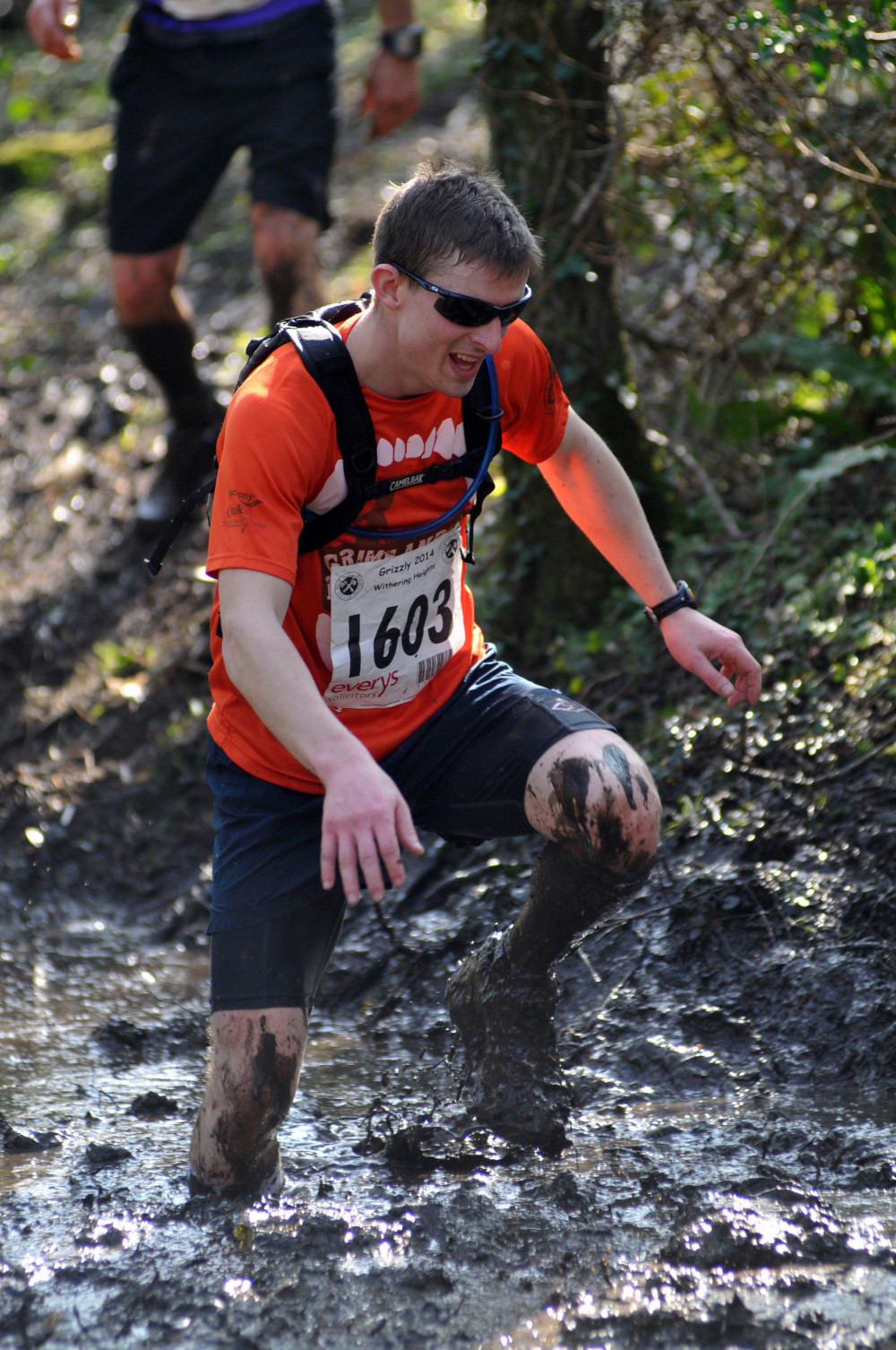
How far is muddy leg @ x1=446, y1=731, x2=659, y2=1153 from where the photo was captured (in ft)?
9.34

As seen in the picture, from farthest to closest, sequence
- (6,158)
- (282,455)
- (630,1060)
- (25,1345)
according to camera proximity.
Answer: (6,158)
(630,1060)
(282,455)
(25,1345)

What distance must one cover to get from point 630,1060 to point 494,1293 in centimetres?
111

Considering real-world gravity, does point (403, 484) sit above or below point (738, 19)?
below

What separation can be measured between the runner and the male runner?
103 inches

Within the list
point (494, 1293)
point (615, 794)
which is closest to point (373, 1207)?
point (494, 1293)

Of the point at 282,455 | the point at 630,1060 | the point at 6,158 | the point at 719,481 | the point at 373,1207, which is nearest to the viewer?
the point at 282,455

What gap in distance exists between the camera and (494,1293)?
2.45m

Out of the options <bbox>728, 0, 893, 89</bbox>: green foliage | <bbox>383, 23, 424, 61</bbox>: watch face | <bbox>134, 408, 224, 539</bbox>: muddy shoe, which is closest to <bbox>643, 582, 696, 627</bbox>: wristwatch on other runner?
<bbox>728, 0, 893, 89</bbox>: green foliage

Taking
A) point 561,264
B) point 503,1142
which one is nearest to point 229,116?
point 561,264

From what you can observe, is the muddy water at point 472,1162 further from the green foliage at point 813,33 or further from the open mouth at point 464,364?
the green foliage at point 813,33

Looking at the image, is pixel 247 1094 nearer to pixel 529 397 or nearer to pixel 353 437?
pixel 353 437

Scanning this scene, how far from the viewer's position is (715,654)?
3051mm

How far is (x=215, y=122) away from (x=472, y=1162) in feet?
14.0

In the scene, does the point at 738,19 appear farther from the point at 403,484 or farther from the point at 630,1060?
the point at 630,1060
